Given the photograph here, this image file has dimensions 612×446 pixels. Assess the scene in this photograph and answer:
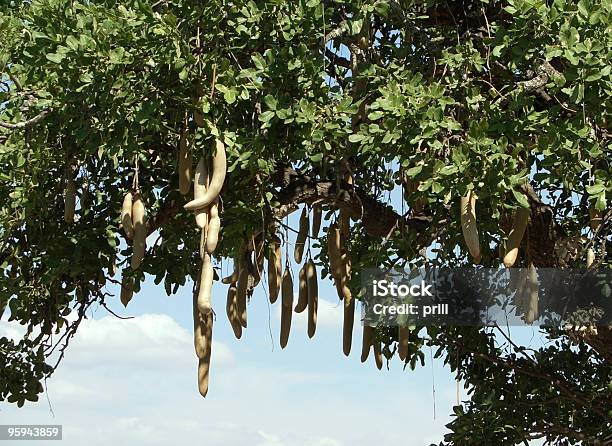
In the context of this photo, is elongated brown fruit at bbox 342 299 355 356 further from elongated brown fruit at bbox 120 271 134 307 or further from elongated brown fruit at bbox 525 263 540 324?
elongated brown fruit at bbox 120 271 134 307

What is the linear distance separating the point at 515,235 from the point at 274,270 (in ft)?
3.88

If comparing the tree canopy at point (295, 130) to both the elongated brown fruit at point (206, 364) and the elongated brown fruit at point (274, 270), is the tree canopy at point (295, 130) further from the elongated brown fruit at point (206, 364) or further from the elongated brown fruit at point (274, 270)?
the elongated brown fruit at point (206, 364)

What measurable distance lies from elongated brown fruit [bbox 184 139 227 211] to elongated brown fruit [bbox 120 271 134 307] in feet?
5.01

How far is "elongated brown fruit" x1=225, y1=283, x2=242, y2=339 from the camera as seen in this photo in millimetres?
5254

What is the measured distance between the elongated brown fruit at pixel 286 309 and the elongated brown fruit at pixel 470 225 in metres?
1.08

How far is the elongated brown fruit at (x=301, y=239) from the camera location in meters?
5.91

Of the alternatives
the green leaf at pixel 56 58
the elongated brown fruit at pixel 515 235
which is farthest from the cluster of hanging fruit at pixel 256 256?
the green leaf at pixel 56 58

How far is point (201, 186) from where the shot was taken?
4621 mm

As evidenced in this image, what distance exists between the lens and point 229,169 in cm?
487

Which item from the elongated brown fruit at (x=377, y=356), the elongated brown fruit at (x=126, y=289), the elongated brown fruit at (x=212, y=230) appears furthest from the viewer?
the elongated brown fruit at (x=377, y=356)

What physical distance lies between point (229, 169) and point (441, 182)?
2.98ft

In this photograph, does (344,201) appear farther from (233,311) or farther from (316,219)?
(233,311)

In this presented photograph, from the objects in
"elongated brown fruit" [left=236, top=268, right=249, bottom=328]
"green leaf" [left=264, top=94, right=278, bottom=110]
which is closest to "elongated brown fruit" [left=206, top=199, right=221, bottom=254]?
"green leaf" [left=264, top=94, right=278, bottom=110]

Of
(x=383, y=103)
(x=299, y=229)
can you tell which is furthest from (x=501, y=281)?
(x=383, y=103)
